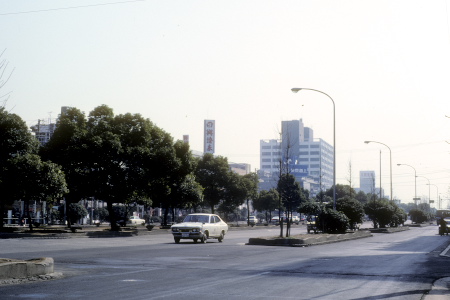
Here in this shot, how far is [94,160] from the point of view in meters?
40.6

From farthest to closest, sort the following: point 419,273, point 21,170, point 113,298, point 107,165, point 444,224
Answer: point 444,224, point 107,165, point 21,170, point 419,273, point 113,298

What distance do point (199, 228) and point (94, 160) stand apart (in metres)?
13.3

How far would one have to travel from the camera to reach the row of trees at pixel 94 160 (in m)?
36.0

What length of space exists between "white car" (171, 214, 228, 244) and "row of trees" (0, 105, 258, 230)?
33.5 ft

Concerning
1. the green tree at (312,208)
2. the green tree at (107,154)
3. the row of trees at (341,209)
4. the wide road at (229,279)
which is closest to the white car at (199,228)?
the row of trees at (341,209)

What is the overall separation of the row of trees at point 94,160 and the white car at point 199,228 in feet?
33.5

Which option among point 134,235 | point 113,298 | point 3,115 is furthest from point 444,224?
point 113,298

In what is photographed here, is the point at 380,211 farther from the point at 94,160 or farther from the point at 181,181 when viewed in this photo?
the point at 94,160

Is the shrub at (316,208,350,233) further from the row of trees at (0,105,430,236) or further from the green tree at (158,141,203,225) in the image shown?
the green tree at (158,141,203,225)

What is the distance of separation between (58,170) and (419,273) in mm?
27015

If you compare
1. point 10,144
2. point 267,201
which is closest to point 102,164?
point 10,144

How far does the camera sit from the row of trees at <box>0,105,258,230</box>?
3603 cm

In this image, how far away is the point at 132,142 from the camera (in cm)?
4359

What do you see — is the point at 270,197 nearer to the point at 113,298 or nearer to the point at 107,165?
the point at 107,165
